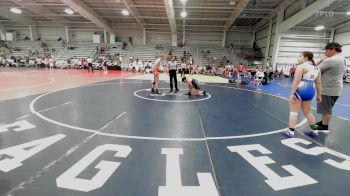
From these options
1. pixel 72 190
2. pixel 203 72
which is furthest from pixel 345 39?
pixel 72 190

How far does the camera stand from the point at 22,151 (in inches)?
139

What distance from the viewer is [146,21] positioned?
108ft

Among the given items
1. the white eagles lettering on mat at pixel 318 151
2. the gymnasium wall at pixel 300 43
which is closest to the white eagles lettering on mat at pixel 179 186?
the white eagles lettering on mat at pixel 318 151

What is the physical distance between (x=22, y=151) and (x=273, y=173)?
367 centimetres

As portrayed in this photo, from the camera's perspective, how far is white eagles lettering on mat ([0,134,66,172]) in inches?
122

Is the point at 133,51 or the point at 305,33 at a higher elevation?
the point at 305,33

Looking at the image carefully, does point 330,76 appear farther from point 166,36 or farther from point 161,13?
point 166,36

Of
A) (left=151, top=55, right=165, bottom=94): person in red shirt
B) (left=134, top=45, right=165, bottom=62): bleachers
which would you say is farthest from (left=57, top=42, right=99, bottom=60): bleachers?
(left=151, top=55, right=165, bottom=94): person in red shirt

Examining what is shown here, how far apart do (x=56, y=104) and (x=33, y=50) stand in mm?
32759

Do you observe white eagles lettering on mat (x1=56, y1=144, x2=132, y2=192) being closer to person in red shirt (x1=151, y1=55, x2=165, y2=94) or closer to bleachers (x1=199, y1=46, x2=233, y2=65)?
person in red shirt (x1=151, y1=55, x2=165, y2=94)

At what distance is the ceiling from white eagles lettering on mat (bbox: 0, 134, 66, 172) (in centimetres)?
2000

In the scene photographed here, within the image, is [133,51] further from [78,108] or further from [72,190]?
[72,190]

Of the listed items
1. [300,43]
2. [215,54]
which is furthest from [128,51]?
[300,43]

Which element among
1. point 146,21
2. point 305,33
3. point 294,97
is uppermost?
point 146,21
